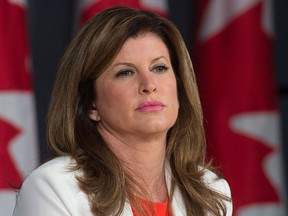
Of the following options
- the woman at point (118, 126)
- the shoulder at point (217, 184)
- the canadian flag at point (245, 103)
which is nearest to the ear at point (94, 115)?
the woman at point (118, 126)

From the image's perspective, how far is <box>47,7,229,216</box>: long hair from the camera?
250 cm

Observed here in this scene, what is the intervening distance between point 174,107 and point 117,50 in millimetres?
231

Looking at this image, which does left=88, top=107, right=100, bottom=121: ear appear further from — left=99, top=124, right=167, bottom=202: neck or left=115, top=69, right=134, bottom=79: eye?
left=115, top=69, right=134, bottom=79: eye

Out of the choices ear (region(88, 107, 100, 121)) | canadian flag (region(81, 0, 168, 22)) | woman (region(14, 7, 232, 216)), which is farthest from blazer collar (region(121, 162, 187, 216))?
canadian flag (region(81, 0, 168, 22))

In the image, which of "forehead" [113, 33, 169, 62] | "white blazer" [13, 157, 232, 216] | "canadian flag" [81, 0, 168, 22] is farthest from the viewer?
"canadian flag" [81, 0, 168, 22]

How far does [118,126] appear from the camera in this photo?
2.54m

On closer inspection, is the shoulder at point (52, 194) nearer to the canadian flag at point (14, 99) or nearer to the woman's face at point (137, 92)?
the woman's face at point (137, 92)

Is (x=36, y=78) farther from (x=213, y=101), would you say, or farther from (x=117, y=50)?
(x=117, y=50)

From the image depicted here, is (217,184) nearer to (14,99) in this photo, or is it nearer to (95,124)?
(95,124)

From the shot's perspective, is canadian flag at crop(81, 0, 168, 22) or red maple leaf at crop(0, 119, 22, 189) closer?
red maple leaf at crop(0, 119, 22, 189)

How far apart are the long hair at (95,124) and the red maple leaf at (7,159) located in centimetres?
68

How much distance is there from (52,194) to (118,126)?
27 centimetres

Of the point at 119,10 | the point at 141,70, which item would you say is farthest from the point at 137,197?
the point at 119,10

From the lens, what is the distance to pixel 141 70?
252 centimetres
